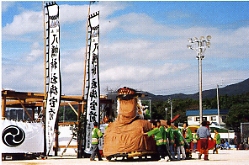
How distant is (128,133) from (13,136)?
5497 millimetres

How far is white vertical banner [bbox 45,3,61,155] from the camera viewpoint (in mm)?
19516

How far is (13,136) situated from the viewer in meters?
19.3

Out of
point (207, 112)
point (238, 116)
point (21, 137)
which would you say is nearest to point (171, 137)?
point (21, 137)

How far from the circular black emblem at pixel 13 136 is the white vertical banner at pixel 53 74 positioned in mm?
1025

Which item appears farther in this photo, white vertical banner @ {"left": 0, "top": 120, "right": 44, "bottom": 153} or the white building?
the white building

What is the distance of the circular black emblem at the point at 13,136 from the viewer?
62.6 ft

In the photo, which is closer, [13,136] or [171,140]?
[171,140]

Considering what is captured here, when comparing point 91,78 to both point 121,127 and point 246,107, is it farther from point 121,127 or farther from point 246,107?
point 246,107

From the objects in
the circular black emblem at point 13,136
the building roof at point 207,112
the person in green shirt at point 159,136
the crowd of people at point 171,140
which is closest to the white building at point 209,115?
the building roof at point 207,112

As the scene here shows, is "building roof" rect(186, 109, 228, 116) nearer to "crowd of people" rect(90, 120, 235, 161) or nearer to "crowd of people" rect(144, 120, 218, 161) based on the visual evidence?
"crowd of people" rect(90, 120, 235, 161)

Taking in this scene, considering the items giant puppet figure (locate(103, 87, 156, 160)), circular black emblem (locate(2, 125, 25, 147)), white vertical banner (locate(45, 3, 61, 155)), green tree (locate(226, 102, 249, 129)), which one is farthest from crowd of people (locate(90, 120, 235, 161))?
green tree (locate(226, 102, 249, 129))

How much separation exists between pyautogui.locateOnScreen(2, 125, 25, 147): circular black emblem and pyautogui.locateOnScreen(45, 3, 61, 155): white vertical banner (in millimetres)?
1025

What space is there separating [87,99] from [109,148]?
160 inches

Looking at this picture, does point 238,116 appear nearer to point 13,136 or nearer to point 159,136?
point 13,136
